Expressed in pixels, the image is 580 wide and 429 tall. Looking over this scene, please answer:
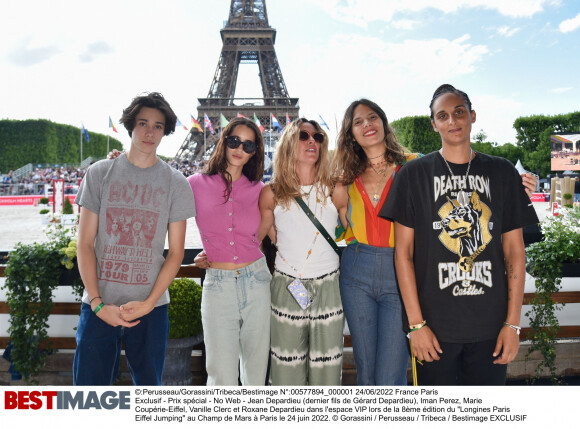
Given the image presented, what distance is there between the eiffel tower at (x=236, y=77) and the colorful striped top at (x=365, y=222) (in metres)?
33.2

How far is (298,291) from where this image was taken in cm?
227

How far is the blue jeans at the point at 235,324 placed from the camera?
7.47ft

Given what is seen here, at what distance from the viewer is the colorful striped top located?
226cm

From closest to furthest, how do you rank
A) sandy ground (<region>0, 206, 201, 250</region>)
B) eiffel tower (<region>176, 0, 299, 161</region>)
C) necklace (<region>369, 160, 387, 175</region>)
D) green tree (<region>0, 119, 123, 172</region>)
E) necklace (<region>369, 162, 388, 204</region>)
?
necklace (<region>369, 162, 388, 204</region>) < necklace (<region>369, 160, 387, 175</region>) < sandy ground (<region>0, 206, 201, 250</region>) < eiffel tower (<region>176, 0, 299, 161</region>) < green tree (<region>0, 119, 123, 172</region>)

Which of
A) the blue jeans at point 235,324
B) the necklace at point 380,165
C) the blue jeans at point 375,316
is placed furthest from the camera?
the necklace at point 380,165

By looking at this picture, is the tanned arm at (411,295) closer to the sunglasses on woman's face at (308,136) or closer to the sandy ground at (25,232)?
the sunglasses on woman's face at (308,136)

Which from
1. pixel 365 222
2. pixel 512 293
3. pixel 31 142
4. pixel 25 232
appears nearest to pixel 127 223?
pixel 365 222

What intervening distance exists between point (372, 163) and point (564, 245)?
184 centimetres

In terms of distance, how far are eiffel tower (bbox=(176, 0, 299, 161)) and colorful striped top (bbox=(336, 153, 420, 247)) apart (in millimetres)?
33172

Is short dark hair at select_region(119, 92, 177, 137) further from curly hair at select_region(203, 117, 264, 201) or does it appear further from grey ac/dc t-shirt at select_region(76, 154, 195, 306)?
curly hair at select_region(203, 117, 264, 201)

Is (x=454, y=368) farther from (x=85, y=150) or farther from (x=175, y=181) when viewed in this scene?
(x=85, y=150)
